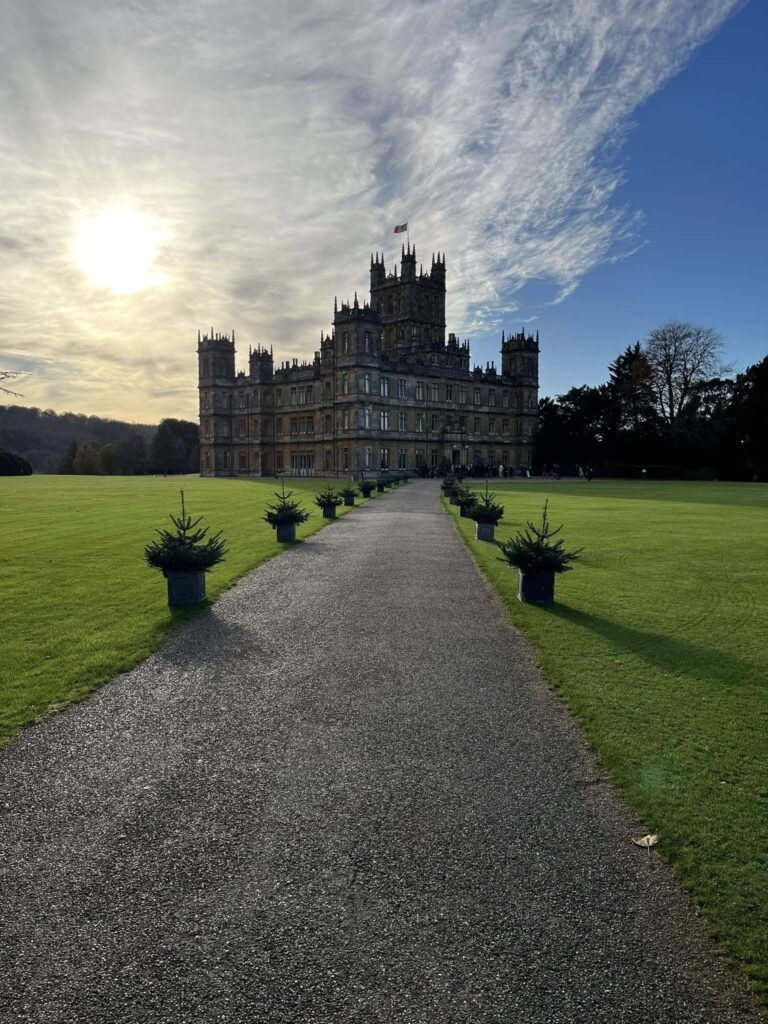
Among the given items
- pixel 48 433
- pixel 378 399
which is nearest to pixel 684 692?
pixel 378 399

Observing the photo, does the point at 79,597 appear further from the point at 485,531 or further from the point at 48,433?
the point at 48,433

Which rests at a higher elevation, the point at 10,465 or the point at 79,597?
the point at 10,465

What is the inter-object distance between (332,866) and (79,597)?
9958mm

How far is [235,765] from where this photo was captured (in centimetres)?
584

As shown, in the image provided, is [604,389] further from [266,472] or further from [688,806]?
[688,806]

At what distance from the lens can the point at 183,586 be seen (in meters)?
12.1

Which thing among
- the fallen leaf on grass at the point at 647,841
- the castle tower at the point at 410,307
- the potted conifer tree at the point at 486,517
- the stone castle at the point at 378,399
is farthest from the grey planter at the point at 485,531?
the castle tower at the point at 410,307

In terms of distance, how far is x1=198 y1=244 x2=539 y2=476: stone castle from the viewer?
78188 millimetres

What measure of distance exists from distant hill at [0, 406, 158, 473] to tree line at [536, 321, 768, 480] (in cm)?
9018

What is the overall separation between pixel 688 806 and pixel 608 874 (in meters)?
1.24

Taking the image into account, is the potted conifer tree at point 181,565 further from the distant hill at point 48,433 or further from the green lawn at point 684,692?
the distant hill at point 48,433

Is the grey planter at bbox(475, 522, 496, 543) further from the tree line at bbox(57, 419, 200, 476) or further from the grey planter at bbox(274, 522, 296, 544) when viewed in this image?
the tree line at bbox(57, 419, 200, 476)

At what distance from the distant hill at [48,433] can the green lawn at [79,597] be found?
356 feet

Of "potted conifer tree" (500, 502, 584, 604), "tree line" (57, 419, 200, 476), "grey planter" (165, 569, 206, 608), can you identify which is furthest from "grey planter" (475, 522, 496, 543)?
"tree line" (57, 419, 200, 476)
